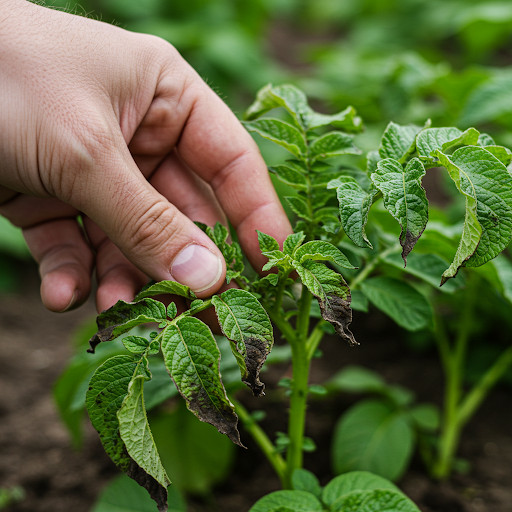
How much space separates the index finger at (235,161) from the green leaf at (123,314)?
362 mm

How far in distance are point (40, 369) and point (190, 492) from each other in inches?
42.7

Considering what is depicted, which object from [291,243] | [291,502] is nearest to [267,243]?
[291,243]

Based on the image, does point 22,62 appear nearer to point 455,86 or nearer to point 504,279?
point 504,279

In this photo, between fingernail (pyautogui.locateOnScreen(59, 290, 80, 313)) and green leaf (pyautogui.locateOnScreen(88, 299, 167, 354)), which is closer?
green leaf (pyautogui.locateOnScreen(88, 299, 167, 354))

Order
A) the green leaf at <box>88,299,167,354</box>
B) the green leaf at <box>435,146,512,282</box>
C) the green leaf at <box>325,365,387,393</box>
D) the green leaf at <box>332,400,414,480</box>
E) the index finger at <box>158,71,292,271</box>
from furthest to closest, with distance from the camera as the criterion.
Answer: the green leaf at <box>325,365,387,393</box>
the green leaf at <box>332,400,414,480</box>
the index finger at <box>158,71,292,271</box>
the green leaf at <box>88,299,167,354</box>
the green leaf at <box>435,146,512,282</box>

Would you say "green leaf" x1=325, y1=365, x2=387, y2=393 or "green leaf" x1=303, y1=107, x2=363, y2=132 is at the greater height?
"green leaf" x1=303, y1=107, x2=363, y2=132

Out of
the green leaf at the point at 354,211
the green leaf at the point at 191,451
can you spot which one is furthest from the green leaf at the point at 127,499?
the green leaf at the point at 354,211

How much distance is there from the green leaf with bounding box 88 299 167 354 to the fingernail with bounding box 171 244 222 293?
0.12m

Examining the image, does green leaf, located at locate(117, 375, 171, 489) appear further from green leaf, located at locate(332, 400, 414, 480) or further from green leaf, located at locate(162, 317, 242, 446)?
green leaf, located at locate(332, 400, 414, 480)

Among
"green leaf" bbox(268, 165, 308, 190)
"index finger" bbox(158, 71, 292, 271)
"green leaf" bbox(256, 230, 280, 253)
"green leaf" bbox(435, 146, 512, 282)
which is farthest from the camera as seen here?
"index finger" bbox(158, 71, 292, 271)

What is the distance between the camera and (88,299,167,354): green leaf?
89 cm

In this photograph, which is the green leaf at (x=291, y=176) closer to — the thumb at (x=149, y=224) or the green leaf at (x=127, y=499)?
the thumb at (x=149, y=224)

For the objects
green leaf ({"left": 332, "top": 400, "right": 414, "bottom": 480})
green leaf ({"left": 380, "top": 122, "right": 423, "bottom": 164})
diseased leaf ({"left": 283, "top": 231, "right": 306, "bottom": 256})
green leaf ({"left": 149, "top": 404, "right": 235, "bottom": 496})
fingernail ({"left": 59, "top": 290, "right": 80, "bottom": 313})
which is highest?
green leaf ({"left": 380, "top": 122, "right": 423, "bottom": 164})

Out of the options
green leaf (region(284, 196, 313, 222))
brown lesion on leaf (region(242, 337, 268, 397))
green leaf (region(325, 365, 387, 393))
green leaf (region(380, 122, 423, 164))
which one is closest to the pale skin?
green leaf (region(284, 196, 313, 222))
